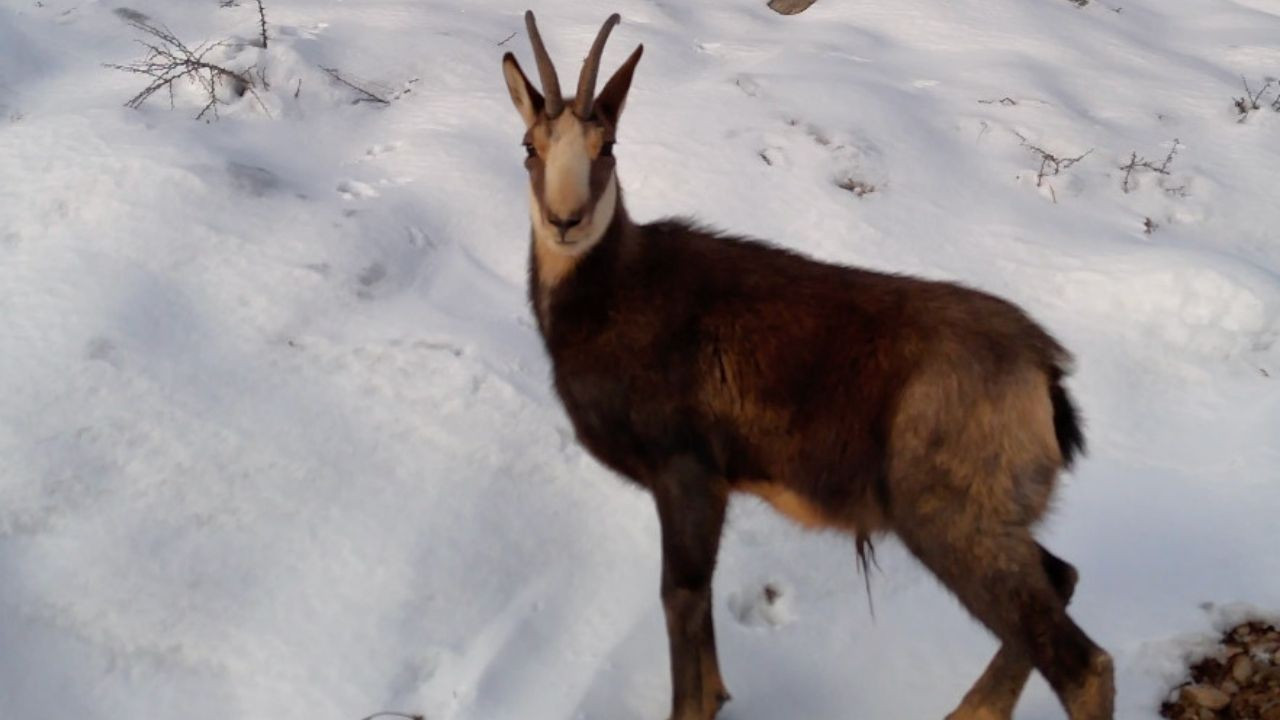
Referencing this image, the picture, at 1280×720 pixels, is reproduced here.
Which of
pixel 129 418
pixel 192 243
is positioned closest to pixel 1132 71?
pixel 192 243

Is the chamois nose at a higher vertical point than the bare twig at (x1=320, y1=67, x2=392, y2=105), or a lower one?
higher

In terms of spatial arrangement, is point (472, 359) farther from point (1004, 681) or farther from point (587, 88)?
point (1004, 681)

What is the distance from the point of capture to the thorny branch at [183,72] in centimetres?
674

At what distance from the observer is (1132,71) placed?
863 cm

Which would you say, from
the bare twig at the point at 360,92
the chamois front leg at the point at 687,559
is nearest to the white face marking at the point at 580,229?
the chamois front leg at the point at 687,559

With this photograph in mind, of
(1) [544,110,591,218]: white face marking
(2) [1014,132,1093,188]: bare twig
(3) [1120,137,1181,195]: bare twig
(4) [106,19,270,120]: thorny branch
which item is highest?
(1) [544,110,591,218]: white face marking

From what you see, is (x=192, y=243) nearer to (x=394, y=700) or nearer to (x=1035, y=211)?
(x=394, y=700)

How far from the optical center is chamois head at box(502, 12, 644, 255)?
3.49m

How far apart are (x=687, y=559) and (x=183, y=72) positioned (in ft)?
16.5

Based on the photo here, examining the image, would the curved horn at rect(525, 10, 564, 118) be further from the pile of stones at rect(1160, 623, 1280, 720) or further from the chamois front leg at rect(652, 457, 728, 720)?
the pile of stones at rect(1160, 623, 1280, 720)

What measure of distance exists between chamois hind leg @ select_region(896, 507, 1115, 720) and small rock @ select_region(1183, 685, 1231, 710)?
2.68ft

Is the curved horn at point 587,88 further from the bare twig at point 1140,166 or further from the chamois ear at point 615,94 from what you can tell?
the bare twig at point 1140,166

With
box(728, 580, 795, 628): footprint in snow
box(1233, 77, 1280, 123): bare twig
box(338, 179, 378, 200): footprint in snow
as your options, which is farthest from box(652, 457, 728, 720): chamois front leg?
box(1233, 77, 1280, 123): bare twig

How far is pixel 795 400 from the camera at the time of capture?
353 centimetres
